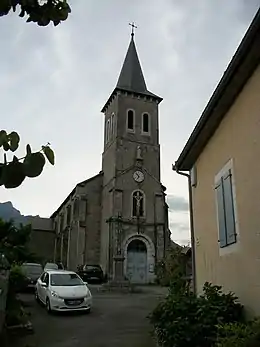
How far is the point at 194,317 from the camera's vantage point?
5988mm

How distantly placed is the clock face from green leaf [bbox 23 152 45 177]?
108ft

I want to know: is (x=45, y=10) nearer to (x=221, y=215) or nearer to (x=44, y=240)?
(x=221, y=215)

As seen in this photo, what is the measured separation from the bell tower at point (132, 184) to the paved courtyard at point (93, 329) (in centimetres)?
1778

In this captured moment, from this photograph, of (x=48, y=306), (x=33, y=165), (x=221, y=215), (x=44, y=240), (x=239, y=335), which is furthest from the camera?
(x=44, y=240)

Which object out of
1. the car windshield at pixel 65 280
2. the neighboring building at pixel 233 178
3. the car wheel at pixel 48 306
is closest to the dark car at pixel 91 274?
the car windshield at pixel 65 280

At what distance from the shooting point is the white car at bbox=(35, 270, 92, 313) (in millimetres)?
12359

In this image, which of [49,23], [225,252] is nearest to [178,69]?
[225,252]

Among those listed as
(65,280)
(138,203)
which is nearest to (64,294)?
(65,280)

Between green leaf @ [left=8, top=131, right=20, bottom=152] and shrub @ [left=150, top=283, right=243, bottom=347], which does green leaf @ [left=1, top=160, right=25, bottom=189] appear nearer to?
green leaf @ [left=8, top=131, right=20, bottom=152]

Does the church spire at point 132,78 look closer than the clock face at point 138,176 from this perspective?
No

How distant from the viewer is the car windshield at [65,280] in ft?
43.9

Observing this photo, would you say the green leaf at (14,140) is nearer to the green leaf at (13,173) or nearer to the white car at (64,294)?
the green leaf at (13,173)

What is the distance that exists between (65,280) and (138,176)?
22.0 m

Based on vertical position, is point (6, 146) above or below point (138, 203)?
below
